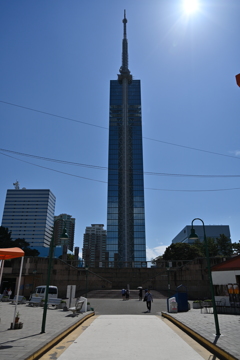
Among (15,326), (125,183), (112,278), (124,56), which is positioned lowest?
(15,326)

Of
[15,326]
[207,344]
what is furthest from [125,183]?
[207,344]

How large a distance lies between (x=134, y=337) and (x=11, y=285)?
32.5 m

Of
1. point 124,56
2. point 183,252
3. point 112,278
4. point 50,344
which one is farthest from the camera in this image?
point 124,56

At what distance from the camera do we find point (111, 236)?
9762 centimetres

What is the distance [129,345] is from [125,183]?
91.8 m

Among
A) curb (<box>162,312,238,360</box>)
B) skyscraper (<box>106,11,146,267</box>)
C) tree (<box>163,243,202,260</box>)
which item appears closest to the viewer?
curb (<box>162,312,238,360</box>)

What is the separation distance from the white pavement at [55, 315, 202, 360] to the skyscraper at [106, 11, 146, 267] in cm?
8220

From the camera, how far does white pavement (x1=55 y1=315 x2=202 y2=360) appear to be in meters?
7.28

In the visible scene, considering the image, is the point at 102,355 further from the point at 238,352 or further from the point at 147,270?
the point at 147,270

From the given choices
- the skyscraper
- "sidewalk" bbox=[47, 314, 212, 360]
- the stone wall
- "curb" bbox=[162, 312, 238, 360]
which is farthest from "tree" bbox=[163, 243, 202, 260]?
"sidewalk" bbox=[47, 314, 212, 360]

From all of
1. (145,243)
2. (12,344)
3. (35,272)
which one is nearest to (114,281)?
(35,272)

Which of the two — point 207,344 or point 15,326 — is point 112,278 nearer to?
point 15,326

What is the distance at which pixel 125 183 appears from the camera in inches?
3944

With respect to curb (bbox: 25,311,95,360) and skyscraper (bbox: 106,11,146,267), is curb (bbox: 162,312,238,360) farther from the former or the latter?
skyscraper (bbox: 106,11,146,267)
